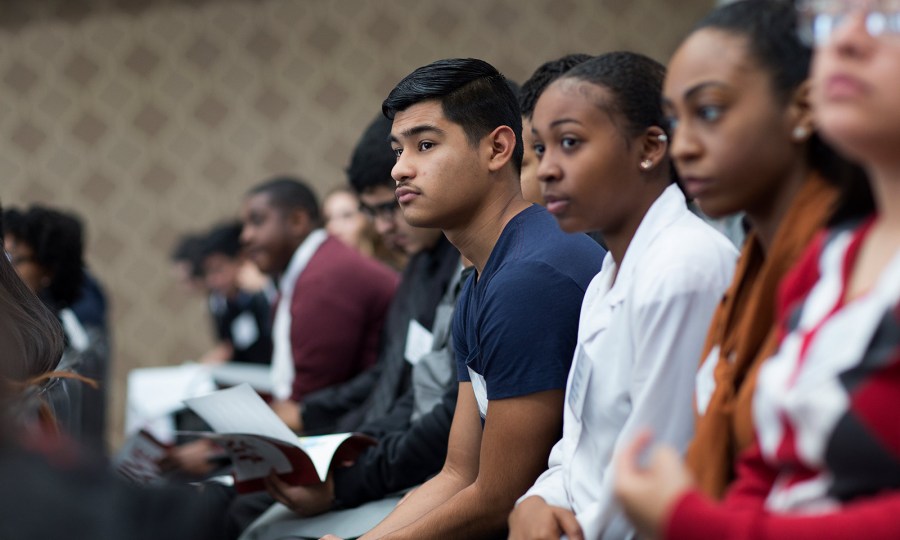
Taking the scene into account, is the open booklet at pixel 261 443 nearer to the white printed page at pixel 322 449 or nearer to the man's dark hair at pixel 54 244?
the white printed page at pixel 322 449

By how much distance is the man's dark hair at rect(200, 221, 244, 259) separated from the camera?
5836 mm

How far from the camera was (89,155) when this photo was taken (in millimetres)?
6746

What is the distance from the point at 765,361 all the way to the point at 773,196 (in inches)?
8.0

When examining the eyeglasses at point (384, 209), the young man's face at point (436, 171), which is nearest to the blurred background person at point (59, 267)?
the eyeglasses at point (384, 209)

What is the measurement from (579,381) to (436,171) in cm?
54

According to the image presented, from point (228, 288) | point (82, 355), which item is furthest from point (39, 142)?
A: point (82, 355)

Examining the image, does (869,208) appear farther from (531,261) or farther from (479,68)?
(479,68)

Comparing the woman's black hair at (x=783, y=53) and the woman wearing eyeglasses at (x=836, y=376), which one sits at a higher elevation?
the woman's black hair at (x=783, y=53)

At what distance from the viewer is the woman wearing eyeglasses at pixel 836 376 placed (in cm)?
93

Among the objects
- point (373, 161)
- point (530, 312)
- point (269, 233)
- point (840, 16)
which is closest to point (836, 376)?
point (840, 16)

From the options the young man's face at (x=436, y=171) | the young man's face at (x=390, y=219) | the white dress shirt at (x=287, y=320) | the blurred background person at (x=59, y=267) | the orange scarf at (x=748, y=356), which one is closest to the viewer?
the orange scarf at (x=748, y=356)

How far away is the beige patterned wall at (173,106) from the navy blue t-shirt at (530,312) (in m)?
4.54

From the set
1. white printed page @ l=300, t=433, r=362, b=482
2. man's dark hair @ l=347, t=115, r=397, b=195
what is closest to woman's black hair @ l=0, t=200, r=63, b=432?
white printed page @ l=300, t=433, r=362, b=482

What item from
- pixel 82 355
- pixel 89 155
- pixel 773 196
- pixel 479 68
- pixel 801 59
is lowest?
pixel 82 355
